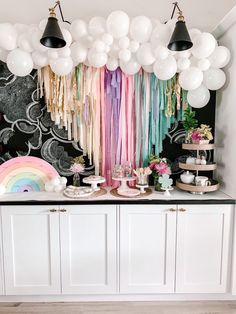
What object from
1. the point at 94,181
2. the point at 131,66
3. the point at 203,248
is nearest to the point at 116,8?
the point at 131,66

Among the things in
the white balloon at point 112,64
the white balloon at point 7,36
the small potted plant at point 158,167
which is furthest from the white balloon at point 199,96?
the white balloon at point 7,36

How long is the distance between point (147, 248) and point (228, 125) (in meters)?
1.23

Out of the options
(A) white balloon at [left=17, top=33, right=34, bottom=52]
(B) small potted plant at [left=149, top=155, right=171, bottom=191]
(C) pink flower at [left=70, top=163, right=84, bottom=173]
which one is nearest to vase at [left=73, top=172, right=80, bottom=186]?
(C) pink flower at [left=70, top=163, right=84, bottom=173]

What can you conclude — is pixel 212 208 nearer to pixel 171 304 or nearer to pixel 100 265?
pixel 171 304

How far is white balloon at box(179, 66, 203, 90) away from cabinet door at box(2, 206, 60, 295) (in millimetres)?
1470

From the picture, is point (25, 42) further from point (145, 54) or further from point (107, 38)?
point (145, 54)

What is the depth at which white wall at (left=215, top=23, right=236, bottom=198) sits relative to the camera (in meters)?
2.02

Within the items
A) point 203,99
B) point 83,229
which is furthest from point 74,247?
point 203,99

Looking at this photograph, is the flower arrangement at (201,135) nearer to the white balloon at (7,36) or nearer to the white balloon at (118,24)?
the white balloon at (118,24)

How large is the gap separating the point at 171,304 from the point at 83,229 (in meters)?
0.98

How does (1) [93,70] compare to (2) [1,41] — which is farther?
(1) [93,70]

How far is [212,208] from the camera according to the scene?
6.50ft

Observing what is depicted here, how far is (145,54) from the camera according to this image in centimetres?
192

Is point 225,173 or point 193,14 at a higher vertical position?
point 193,14
